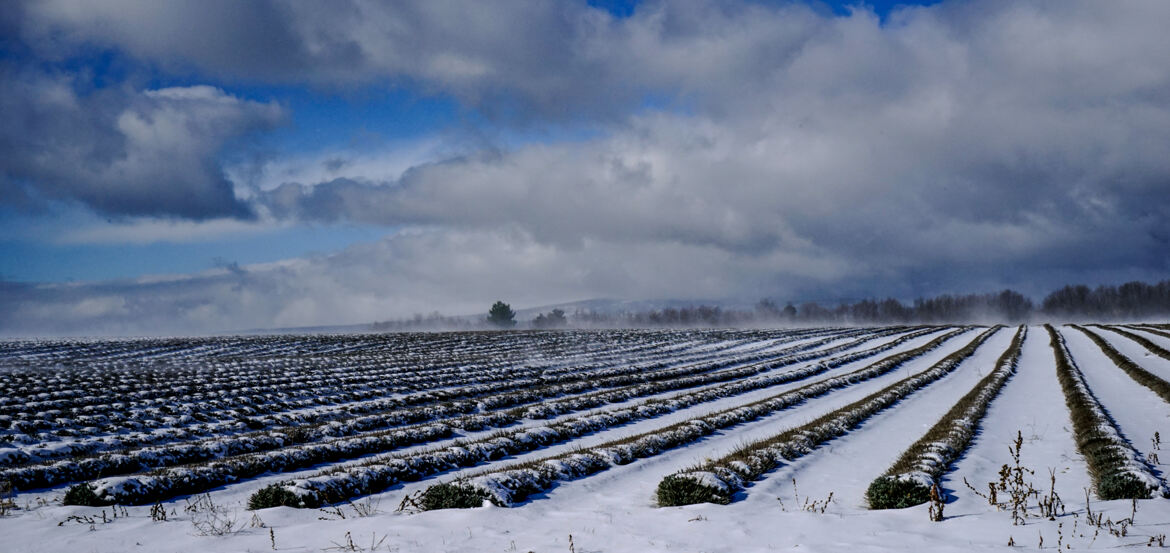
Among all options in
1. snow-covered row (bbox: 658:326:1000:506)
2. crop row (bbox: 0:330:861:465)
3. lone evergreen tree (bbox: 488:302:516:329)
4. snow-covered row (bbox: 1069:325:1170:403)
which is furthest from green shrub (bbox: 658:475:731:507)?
lone evergreen tree (bbox: 488:302:516:329)

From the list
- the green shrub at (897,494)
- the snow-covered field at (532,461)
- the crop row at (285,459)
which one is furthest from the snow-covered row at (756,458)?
the crop row at (285,459)

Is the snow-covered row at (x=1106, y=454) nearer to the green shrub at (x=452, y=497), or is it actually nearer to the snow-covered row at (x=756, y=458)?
the snow-covered row at (x=756, y=458)

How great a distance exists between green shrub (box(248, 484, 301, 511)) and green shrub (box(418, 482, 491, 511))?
229 centimetres

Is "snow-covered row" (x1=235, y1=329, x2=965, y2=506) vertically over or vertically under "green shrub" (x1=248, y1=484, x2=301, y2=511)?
under

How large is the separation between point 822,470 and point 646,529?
23.3ft

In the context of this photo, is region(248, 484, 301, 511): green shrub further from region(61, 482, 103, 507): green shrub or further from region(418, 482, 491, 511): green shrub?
region(61, 482, 103, 507): green shrub

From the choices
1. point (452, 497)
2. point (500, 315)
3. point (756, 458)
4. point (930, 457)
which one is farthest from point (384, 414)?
point (500, 315)

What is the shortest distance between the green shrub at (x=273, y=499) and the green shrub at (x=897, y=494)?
10.6 metres

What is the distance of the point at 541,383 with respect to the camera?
36.8 metres

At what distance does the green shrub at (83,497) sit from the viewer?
11930 millimetres

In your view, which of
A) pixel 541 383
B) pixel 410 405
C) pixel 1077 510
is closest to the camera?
pixel 1077 510

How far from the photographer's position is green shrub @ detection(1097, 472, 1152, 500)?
1159 centimetres

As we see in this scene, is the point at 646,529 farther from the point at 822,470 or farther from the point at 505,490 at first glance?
the point at 822,470

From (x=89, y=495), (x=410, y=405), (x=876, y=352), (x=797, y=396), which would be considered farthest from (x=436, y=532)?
(x=876, y=352)
